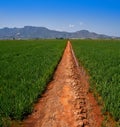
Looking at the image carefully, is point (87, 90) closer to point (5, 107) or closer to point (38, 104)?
point (38, 104)

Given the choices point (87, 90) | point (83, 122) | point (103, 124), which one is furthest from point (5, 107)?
point (87, 90)

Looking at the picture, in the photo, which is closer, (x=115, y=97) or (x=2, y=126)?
(x=2, y=126)

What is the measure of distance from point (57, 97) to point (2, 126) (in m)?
3.75

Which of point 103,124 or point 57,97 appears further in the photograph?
point 57,97

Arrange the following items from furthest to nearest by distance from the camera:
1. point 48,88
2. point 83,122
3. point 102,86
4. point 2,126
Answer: point 48,88
point 102,86
point 83,122
point 2,126

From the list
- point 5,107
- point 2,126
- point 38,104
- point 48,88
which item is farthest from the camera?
point 48,88

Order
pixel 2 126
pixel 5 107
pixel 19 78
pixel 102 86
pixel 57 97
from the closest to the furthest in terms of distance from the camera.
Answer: pixel 2 126 → pixel 5 107 → pixel 57 97 → pixel 102 86 → pixel 19 78

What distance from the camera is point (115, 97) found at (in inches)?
372

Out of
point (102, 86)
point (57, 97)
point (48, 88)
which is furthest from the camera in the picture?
point (48, 88)

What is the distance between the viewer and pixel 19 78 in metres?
13.5

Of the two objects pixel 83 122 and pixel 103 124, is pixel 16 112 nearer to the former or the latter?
pixel 83 122

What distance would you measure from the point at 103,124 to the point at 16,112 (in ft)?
8.86

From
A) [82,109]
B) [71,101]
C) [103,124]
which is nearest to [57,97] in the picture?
[71,101]

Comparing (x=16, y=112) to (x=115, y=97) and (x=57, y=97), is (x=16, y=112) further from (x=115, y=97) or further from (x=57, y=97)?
(x=115, y=97)
